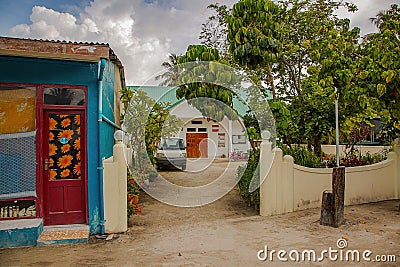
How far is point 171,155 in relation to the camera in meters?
17.0

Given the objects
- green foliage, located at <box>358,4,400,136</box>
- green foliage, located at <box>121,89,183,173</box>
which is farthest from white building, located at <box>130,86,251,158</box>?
green foliage, located at <box>358,4,400,136</box>

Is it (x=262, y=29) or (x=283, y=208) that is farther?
(x=262, y=29)

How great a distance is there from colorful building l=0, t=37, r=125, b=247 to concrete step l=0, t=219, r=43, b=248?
1cm

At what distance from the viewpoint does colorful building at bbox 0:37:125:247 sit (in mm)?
5898

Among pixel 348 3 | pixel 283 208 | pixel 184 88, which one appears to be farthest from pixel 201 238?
pixel 348 3

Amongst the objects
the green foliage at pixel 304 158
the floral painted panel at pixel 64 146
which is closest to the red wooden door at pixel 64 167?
the floral painted panel at pixel 64 146

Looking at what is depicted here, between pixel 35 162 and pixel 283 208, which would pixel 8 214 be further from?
pixel 283 208

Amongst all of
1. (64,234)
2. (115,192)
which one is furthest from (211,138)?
(64,234)

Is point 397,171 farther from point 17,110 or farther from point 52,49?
point 17,110

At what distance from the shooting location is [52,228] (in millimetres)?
6102

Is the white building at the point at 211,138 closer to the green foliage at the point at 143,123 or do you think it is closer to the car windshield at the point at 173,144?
the car windshield at the point at 173,144

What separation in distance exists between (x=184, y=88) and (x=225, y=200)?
3.15 m

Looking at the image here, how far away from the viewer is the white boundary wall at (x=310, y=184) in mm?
7512

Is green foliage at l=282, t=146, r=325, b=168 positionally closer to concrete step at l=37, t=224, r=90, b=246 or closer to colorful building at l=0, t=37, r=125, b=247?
colorful building at l=0, t=37, r=125, b=247
